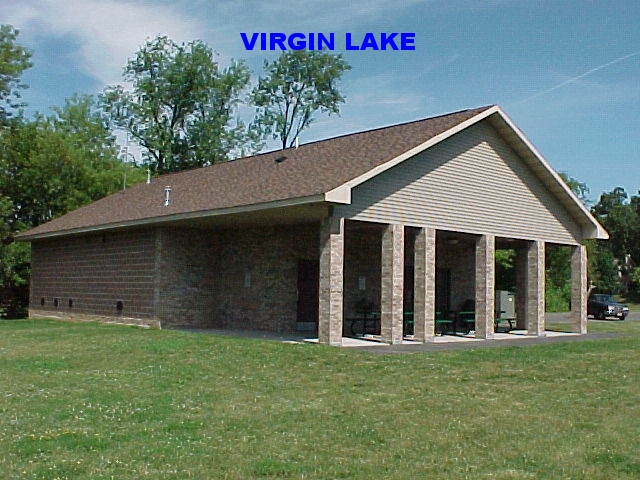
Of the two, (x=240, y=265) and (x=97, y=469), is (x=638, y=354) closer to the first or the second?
(x=240, y=265)

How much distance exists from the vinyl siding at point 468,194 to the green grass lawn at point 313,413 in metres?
3.72

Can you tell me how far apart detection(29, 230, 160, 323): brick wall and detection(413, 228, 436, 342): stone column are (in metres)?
7.46

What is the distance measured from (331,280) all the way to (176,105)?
116ft

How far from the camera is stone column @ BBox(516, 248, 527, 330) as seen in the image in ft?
78.4

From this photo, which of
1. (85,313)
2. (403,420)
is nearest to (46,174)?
(85,313)

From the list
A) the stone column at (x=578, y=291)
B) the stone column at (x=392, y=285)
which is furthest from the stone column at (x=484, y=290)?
the stone column at (x=578, y=291)

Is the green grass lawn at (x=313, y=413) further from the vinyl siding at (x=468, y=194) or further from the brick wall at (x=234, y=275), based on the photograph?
the brick wall at (x=234, y=275)

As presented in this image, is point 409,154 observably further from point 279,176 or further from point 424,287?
point 279,176

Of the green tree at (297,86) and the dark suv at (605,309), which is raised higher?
the green tree at (297,86)

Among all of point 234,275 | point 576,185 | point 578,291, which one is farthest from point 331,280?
point 576,185

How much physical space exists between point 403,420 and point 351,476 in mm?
2463

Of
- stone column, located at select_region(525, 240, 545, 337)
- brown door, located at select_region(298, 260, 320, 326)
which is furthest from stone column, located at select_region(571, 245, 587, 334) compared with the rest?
brown door, located at select_region(298, 260, 320, 326)

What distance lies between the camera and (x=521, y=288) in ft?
80.0

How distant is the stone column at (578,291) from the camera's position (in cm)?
2386
